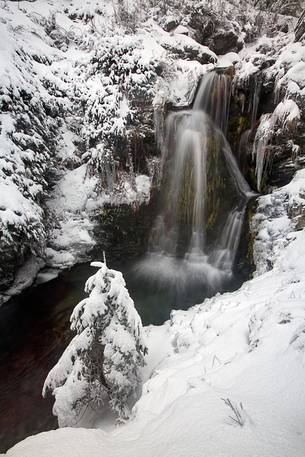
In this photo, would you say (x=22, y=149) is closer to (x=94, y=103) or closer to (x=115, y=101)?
(x=94, y=103)

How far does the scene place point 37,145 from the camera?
1051 cm

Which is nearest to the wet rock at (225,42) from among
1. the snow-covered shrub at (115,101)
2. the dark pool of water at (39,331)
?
the snow-covered shrub at (115,101)

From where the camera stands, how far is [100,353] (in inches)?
189

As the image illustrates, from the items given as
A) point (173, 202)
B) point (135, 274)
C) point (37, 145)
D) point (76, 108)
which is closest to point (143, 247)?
point (135, 274)

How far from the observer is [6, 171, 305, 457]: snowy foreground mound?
209 cm

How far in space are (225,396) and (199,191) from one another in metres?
9.30

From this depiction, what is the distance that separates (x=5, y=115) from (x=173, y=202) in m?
6.72

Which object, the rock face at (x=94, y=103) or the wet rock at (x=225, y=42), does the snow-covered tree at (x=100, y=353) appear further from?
the wet rock at (x=225, y=42)

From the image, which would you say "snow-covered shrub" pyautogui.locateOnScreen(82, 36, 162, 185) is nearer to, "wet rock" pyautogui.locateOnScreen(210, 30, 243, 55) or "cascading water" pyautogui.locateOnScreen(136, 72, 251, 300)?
"cascading water" pyautogui.locateOnScreen(136, 72, 251, 300)

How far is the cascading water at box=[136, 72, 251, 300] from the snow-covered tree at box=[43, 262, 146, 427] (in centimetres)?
583

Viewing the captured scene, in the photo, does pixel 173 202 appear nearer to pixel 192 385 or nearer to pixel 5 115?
pixel 5 115

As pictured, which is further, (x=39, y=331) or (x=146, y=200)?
(x=146, y=200)

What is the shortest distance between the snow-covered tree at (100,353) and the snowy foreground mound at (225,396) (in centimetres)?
74

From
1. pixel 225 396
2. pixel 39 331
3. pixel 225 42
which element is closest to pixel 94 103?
pixel 225 42
